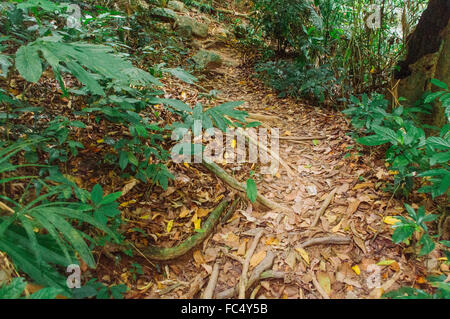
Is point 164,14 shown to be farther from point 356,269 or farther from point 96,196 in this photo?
point 356,269

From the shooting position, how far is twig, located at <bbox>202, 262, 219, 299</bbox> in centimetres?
160

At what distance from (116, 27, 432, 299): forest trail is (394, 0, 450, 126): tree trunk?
619mm

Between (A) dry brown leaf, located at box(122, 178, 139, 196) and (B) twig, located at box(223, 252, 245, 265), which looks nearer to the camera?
(B) twig, located at box(223, 252, 245, 265)

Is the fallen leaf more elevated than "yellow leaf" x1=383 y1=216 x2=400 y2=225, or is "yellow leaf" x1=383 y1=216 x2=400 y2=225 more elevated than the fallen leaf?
"yellow leaf" x1=383 y1=216 x2=400 y2=225

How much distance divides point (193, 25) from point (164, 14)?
1.97 feet

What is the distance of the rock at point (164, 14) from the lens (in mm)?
5383

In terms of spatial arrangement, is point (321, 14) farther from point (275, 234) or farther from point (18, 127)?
point (18, 127)

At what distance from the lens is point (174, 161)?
227 centimetres

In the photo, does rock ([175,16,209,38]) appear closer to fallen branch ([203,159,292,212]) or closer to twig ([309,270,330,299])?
fallen branch ([203,159,292,212])

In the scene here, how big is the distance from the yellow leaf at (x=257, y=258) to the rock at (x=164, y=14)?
518cm

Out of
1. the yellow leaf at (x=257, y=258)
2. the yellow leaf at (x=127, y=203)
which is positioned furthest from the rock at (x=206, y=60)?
the yellow leaf at (x=257, y=258)

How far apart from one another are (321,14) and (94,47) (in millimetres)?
3635

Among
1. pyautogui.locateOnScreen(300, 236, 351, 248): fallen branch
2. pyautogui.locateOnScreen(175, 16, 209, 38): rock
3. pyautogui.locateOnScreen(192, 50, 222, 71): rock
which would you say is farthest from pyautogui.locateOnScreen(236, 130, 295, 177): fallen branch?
pyautogui.locateOnScreen(175, 16, 209, 38): rock
